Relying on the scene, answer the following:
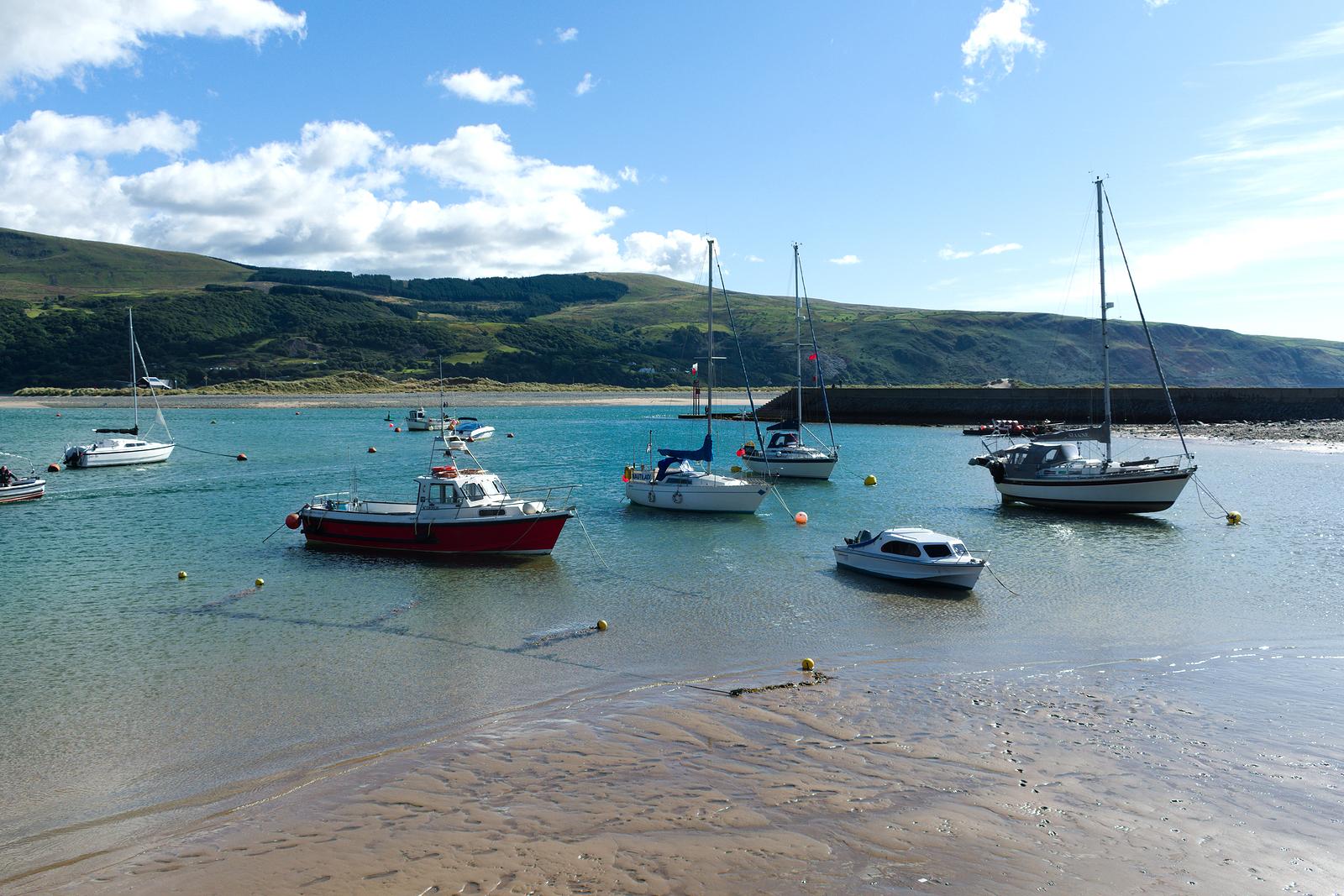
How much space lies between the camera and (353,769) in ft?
40.4

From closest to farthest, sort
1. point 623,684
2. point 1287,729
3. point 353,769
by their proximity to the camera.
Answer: point 353,769
point 1287,729
point 623,684

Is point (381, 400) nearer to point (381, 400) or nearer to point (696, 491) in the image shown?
point (381, 400)

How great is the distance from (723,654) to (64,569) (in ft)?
66.7

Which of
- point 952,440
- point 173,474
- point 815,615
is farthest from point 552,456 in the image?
point 815,615

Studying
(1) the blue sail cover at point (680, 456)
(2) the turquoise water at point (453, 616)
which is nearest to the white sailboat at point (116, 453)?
(2) the turquoise water at point (453, 616)

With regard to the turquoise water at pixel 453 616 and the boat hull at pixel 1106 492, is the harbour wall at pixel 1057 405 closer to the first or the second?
the boat hull at pixel 1106 492

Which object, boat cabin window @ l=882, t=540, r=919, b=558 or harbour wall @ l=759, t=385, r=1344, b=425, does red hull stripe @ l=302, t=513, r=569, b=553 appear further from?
harbour wall @ l=759, t=385, r=1344, b=425

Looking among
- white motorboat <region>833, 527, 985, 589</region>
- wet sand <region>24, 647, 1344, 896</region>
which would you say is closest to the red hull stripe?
white motorboat <region>833, 527, 985, 589</region>

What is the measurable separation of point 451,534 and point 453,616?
6.65m

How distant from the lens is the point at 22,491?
3878cm

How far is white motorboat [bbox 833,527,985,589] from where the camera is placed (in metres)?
23.1

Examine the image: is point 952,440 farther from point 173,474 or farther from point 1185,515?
point 173,474

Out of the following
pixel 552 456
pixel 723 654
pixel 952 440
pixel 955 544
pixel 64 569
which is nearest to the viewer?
pixel 723 654

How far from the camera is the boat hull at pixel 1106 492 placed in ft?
115
